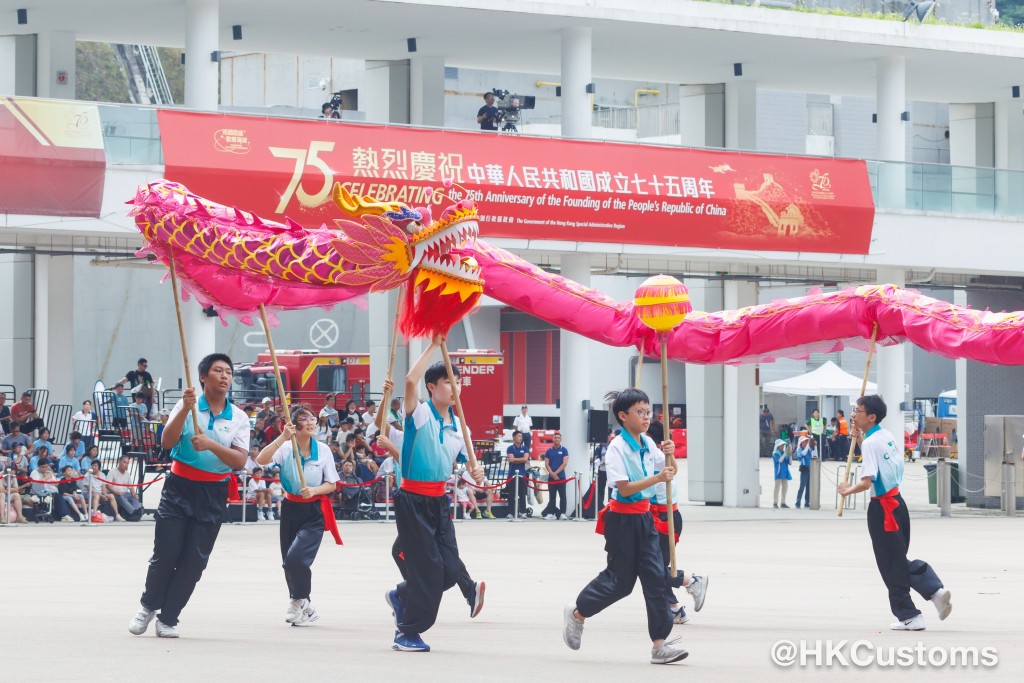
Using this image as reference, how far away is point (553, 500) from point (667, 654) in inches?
686

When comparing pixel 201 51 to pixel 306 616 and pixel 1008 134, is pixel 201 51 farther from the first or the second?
pixel 1008 134

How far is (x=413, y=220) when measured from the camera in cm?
1061

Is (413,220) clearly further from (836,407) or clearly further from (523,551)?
(836,407)

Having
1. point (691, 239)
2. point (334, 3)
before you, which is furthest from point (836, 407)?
point (334, 3)

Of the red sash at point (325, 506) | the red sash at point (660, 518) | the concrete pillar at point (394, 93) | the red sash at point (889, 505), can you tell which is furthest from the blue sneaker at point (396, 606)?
the concrete pillar at point (394, 93)

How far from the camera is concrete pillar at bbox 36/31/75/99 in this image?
27188mm

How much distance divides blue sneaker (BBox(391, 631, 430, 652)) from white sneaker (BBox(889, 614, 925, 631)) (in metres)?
3.73

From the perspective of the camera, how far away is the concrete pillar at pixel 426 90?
1145 inches

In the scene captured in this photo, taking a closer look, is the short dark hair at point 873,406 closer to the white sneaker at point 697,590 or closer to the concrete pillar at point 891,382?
the white sneaker at point 697,590

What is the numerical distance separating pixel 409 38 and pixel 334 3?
106 inches

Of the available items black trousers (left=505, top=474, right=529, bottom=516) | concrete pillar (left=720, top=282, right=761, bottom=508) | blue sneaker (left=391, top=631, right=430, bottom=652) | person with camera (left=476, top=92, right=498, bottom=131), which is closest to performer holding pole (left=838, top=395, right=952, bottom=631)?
blue sneaker (left=391, top=631, right=430, bottom=652)

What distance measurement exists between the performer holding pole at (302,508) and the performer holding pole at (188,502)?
78cm

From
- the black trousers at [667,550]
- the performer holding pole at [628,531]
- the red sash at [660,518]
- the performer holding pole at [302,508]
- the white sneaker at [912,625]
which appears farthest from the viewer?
the red sash at [660,518]

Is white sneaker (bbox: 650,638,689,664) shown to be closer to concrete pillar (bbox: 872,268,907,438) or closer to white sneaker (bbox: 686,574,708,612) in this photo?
white sneaker (bbox: 686,574,708,612)
